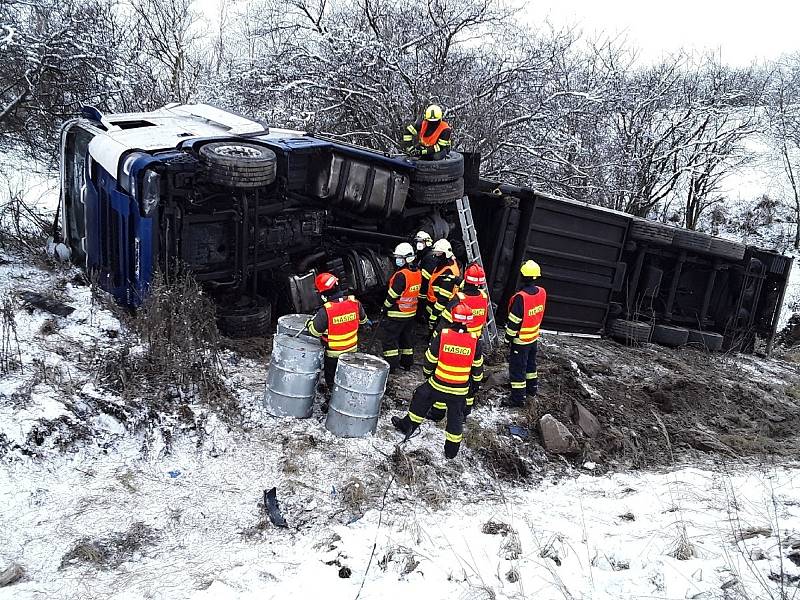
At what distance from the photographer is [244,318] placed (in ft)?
19.1

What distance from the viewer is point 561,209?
7.73 meters

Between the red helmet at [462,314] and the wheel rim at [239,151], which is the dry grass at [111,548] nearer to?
the red helmet at [462,314]

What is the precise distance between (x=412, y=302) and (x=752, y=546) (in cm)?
338

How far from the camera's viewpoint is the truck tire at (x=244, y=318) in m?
5.80

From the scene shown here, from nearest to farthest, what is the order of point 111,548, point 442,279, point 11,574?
1. point 11,574
2. point 111,548
3. point 442,279

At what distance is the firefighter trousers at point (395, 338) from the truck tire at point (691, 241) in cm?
407

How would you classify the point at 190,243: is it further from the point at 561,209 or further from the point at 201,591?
the point at 561,209

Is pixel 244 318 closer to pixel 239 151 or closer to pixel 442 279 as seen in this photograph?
pixel 239 151

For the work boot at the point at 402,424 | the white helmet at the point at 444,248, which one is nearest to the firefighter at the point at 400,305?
the white helmet at the point at 444,248

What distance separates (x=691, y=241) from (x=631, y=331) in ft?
4.58

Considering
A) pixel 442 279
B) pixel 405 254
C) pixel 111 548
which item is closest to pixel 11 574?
pixel 111 548

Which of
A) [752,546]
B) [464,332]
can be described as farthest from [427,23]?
[752,546]

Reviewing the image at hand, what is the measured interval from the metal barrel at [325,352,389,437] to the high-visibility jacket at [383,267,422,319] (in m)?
1.12

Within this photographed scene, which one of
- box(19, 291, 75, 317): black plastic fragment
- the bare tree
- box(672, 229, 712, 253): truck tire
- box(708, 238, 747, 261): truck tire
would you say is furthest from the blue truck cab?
the bare tree
